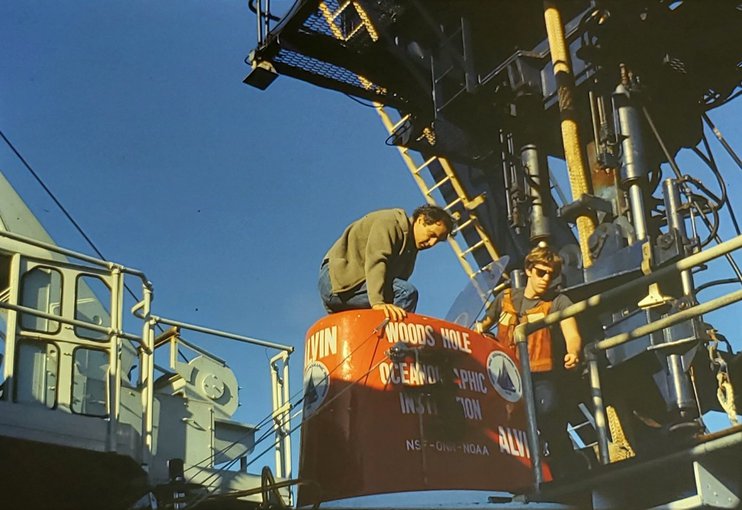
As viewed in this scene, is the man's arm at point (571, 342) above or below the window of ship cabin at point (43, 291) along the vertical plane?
below

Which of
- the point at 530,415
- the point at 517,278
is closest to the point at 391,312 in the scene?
the point at 530,415

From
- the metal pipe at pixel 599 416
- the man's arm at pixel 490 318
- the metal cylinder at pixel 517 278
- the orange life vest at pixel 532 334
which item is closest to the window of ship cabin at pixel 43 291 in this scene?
the man's arm at pixel 490 318

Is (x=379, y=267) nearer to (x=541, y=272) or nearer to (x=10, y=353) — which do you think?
(x=541, y=272)

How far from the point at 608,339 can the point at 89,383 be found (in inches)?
148

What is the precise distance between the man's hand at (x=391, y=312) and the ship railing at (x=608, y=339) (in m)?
0.89

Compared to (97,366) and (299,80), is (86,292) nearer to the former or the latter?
(97,366)

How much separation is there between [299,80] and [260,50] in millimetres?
651

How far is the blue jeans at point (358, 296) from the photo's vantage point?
277 inches

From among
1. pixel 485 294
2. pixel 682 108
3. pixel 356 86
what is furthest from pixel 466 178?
pixel 485 294

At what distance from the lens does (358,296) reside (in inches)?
277

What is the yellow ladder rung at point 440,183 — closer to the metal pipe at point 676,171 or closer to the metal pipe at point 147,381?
the metal pipe at point 676,171

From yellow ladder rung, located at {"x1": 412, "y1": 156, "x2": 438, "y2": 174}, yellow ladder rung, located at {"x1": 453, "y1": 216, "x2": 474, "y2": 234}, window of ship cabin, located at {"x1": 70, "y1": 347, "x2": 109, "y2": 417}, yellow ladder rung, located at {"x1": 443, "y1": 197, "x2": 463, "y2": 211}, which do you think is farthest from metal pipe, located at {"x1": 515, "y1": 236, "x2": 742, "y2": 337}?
yellow ladder rung, located at {"x1": 412, "y1": 156, "x2": 438, "y2": 174}

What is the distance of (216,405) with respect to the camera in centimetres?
862

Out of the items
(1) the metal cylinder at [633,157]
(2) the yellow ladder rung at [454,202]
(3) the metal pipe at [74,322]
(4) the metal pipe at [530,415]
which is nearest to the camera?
(3) the metal pipe at [74,322]
